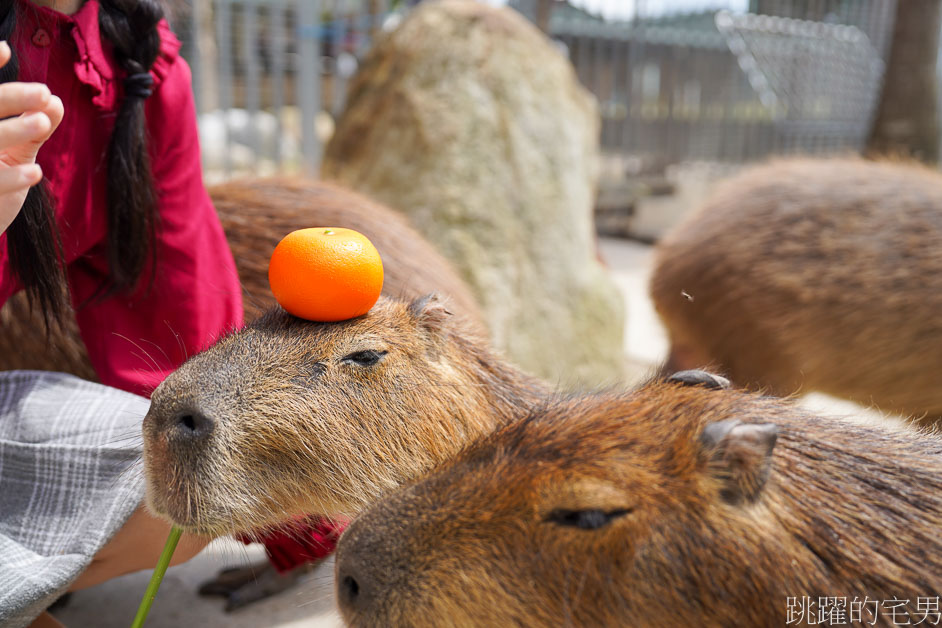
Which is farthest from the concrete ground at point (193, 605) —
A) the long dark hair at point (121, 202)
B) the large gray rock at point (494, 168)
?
the large gray rock at point (494, 168)

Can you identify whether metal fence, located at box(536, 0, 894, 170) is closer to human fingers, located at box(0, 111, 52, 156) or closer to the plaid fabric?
the plaid fabric

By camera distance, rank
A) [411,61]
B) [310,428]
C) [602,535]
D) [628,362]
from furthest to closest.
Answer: [628,362] → [411,61] → [310,428] → [602,535]

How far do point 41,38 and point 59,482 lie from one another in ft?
2.59

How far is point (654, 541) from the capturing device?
35.1 inches

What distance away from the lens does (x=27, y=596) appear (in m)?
1.37

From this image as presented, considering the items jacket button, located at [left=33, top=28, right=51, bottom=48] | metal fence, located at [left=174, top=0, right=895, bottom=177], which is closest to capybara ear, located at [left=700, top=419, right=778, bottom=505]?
jacket button, located at [left=33, top=28, right=51, bottom=48]

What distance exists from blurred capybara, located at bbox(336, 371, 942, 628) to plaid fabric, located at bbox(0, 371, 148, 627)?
71cm

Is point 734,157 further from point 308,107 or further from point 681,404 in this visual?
point 681,404

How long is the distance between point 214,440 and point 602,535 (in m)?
Answer: 0.54

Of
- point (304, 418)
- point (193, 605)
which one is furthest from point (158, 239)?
point (193, 605)

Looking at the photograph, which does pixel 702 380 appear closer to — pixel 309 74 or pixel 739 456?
pixel 739 456

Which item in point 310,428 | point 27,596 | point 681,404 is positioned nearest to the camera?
point 681,404

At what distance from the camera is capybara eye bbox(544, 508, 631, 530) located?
90 centimetres

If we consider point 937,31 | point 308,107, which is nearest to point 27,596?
point 308,107
